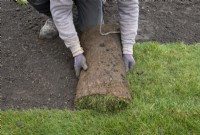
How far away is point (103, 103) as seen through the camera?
9.63 feet

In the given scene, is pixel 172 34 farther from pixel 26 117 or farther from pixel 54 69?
pixel 26 117

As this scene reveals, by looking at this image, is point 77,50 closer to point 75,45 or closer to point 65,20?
point 75,45

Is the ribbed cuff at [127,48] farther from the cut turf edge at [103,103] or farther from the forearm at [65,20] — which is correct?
the cut turf edge at [103,103]

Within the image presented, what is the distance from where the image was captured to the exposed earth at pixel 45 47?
3.24 metres

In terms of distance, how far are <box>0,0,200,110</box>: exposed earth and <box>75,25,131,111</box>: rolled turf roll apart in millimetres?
216

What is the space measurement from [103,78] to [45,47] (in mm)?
942

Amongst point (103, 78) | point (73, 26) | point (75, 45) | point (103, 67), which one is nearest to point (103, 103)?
point (103, 78)

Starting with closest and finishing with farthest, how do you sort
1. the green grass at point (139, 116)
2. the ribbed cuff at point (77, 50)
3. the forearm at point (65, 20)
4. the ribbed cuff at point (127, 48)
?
the green grass at point (139, 116) → the forearm at point (65, 20) → the ribbed cuff at point (77, 50) → the ribbed cuff at point (127, 48)

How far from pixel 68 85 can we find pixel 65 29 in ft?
1.52

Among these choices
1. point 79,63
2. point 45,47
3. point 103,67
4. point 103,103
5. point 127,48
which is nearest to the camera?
point 103,103

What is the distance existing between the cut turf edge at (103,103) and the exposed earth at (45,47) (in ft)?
Answer: 0.54

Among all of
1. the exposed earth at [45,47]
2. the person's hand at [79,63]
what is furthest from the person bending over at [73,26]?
the exposed earth at [45,47]

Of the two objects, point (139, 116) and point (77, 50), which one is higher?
point (77, 50)

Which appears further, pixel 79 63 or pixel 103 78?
pixel 79 63
